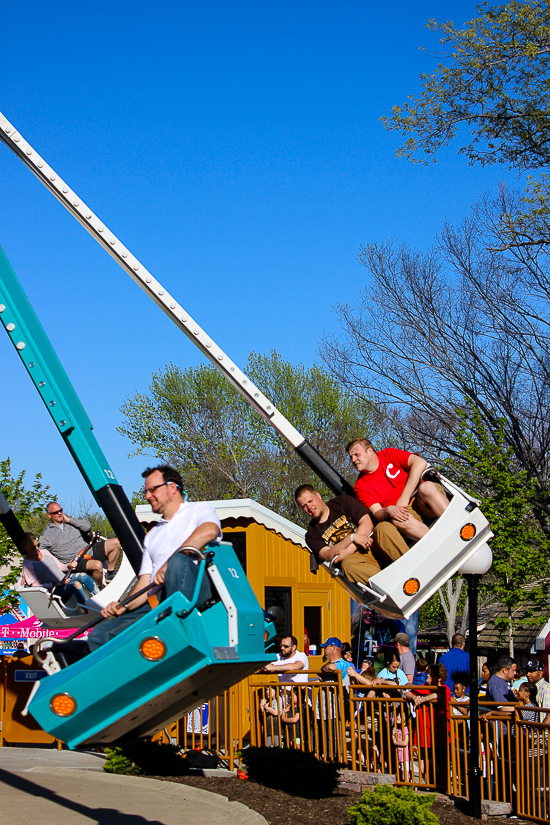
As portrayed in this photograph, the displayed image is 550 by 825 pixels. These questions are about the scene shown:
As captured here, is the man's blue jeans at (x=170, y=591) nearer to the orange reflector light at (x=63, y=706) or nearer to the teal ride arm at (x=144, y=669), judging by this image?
the teal ride arm at (x=144, y=669)

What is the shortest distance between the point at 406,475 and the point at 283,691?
5.95 m

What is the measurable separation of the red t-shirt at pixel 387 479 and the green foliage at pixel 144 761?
5934 millimetres

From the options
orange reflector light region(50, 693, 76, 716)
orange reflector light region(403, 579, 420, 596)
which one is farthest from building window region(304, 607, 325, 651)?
orange reflector light region(50, 693, 76, 716)

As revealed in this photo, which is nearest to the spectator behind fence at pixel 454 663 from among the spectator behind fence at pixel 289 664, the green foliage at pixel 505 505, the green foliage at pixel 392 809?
the spectator behind fence at pixel 289 664

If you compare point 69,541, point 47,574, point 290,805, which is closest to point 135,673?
point 47,574

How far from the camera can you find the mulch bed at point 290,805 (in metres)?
8.13

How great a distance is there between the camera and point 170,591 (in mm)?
4086

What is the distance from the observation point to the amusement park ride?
3.98 m

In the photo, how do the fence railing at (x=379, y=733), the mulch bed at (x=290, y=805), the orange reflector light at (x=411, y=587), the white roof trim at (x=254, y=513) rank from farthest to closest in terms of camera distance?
1. the white roof trim at (x=254, y=513)
2. the fence railing at (x=379, y=733)
3. the mulch bed at (x=290, y=805)
4. the orange reflector light at (x=411, y=587)

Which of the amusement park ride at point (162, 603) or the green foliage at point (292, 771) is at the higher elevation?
the amusement park ride at point (162, 603)

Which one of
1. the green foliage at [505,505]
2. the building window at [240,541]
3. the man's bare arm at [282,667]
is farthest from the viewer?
the green foliage at [505,505]

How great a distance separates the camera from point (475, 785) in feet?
27.6

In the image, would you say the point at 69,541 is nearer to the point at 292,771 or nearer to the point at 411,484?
the point at 411,484

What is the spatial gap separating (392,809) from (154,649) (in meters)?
4.33
